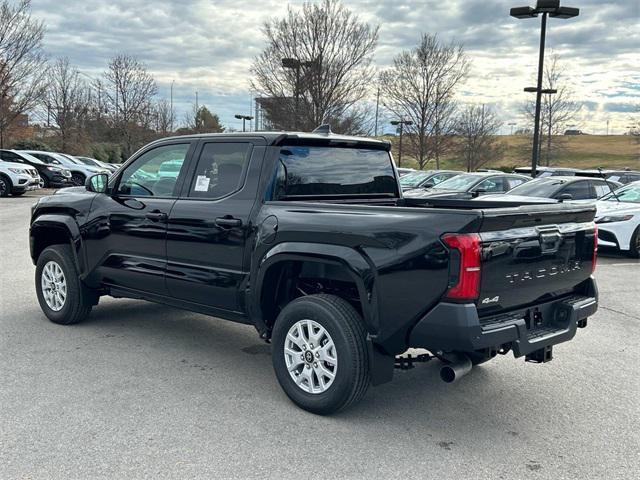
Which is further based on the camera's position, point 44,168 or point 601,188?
point 44,168

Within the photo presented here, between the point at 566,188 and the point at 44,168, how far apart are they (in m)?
20.5

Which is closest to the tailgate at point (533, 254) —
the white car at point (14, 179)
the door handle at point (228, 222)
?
the door handle at point (228, 222)

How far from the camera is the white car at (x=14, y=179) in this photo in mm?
21094

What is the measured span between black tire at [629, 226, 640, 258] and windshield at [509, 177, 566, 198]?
6.22 ft

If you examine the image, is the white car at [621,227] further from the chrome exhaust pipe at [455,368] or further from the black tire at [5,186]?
the black tire at [5,186]

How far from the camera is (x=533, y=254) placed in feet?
12.4

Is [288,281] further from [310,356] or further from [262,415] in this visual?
[262,415]

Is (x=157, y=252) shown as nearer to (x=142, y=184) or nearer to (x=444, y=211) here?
(x=142, y=184)

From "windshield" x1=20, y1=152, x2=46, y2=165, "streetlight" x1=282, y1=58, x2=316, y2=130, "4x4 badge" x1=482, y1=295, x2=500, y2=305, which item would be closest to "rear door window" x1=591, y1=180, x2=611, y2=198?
"4x4 badge" x1=482, y1=295, x2=500, y2=305

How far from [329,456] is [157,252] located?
248 cm

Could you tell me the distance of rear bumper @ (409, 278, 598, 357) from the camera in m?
3.42

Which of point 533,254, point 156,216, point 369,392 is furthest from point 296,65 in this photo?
point 533,254

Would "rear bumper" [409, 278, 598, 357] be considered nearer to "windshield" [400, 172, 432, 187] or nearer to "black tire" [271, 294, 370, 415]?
"black tire" [271, 294, 370, 415]

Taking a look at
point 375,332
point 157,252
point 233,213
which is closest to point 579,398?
point 375,332
